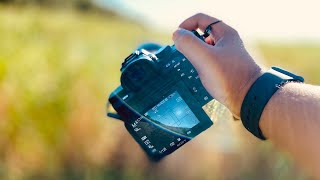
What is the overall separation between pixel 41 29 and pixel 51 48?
1.00 m

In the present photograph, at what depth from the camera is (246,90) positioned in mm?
1040

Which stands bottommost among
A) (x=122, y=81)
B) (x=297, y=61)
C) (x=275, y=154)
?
(x=297, y=61)

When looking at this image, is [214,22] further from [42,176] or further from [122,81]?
[42,176]

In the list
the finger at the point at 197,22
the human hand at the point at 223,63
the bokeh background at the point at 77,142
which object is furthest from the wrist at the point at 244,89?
the bokeh background at the point at 77,142

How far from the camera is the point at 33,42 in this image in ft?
13.3

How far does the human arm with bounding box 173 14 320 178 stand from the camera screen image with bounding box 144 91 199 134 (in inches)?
2.4

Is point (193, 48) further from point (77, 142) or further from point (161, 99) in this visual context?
point (77, 142)

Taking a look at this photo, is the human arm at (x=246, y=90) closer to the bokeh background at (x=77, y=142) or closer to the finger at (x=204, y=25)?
the finger at (x=204, y=25)

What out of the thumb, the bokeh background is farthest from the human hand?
the bokeh background

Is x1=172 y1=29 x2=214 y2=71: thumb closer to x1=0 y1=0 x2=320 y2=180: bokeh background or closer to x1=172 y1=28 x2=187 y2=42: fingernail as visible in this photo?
x1=172 y1=28 x2=187 y2=42: fingernail

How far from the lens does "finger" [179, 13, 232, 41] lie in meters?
1.09

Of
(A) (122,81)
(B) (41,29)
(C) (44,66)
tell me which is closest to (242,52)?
(A) (122,81)

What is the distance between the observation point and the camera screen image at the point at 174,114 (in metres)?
1.09

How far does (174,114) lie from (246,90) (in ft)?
0.49
